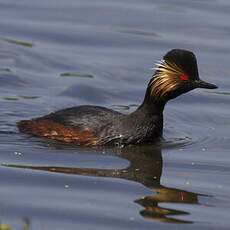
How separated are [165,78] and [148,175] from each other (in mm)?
1806

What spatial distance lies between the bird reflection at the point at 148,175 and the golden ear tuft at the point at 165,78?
97 centimetres

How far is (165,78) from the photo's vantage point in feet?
37.0

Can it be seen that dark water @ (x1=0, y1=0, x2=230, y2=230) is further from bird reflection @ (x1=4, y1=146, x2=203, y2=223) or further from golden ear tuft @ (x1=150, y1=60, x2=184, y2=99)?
golden ear tuft @ (x1=150, y1=60, x2=184, y2=99)

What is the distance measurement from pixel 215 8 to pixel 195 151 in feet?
28.7

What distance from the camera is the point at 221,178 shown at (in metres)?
10.2

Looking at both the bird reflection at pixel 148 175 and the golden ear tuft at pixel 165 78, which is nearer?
the bird reflection at pixel 148 175

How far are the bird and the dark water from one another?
218 mm

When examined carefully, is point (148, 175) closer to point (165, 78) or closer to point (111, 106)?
point (165, 78)

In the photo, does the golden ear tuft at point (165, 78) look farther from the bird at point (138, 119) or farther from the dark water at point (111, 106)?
the dark water at point (111, 106)

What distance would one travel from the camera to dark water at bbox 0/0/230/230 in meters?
8.75

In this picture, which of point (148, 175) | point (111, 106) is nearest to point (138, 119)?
point (148, 175)

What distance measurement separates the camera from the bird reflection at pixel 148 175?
873cm

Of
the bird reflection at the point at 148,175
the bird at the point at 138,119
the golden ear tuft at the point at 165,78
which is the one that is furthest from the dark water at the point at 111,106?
the golden ear tuft at the point at 165,78

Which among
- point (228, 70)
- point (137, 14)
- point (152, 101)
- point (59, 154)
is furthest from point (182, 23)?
point (59, 154)
